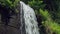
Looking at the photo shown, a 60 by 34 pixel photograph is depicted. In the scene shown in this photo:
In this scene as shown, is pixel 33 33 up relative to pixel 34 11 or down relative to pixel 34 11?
down

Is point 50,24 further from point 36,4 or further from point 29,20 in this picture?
point 29,20

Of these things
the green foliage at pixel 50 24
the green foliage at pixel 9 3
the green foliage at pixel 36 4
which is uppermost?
the green foliage at pixel 9 3

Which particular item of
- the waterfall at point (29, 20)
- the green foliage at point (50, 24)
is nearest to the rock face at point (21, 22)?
the waterfall at point (29, 20)

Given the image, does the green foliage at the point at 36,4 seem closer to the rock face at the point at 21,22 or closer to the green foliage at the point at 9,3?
the rock face at the point at 21,22

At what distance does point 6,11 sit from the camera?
7.36 m

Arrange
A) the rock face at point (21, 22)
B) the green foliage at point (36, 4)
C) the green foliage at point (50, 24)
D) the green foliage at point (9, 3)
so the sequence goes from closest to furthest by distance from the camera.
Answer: the rock face at point (21, 22)
the green foliage at point (9, 3)
the green foliage at point (50, 24)
the green foliage at point (36, 4)

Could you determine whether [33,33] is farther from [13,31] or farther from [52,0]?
[52,0]

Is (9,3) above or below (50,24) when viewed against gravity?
above

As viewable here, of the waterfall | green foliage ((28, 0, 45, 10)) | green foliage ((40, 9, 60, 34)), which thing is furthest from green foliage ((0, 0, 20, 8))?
green foliage ((40, 9, 60, 34))

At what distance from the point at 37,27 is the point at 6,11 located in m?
1.04

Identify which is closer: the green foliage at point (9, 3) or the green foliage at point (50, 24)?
the green foliage at point (9, 3)

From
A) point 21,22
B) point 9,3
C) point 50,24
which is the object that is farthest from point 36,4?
point 21,22

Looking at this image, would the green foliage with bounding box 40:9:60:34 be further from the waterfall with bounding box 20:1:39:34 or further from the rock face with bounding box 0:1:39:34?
the waterfall with bounding box 20:1:39:34

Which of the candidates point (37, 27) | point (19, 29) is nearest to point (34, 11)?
point (37, 27)
